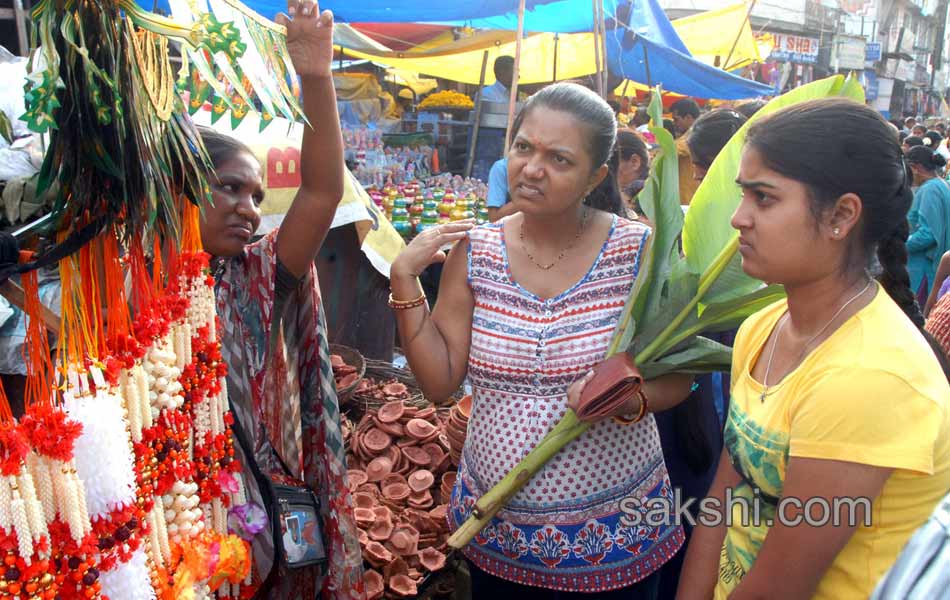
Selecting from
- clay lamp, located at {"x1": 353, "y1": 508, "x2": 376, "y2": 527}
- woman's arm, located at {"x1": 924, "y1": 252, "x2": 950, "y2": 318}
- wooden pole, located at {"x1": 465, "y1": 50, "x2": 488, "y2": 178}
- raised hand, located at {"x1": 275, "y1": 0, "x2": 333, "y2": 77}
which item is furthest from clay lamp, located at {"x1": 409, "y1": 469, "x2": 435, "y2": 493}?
wooden pole, located at {"x1": 465, "y1": 50, "x2": 488, "y2": 178}

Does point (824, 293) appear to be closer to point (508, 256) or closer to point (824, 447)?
point (824, 447)

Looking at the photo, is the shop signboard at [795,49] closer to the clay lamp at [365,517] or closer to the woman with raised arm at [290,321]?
the clay lamp at [365,517]

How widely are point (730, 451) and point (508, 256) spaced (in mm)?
677

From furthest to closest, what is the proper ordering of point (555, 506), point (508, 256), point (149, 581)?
point (508, 256) → point (555, 506) → point (149, 581)

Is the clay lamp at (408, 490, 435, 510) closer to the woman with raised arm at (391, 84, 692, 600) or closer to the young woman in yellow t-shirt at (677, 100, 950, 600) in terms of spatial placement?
the woman with raised arm at (391, 84, 692, 600)

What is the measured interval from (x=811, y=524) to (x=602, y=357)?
615mm

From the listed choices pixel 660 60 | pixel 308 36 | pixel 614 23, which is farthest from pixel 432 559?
pixel 660 60

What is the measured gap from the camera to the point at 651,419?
1.77m

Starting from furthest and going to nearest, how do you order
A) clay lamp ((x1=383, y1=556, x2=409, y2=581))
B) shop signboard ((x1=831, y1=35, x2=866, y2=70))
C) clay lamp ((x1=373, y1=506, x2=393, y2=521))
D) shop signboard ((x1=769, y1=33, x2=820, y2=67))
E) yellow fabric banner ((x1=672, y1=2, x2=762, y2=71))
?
shop signboard ((x1=831, y1=35, x2=866, y2=70))
shop signboard ((x1=769, y1=33, x2=820, y2=67))
yellow fabric banner ((x1=672, y1=2, x2=762, y2=71))
clay lamp ((x1=373, y1=506, x2=393, y2=521))
clay lamp ((x1=383, y1=556, x2=409, y2=581))

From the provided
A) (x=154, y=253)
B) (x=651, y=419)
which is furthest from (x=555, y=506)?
(x=154, y=253)

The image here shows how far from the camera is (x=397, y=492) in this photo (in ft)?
10.1

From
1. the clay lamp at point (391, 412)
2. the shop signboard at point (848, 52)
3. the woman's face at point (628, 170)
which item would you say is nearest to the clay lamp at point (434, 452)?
the clay lamp at point (391, 412)

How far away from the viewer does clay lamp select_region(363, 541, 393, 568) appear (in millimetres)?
2611

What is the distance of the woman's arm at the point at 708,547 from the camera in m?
1.46
